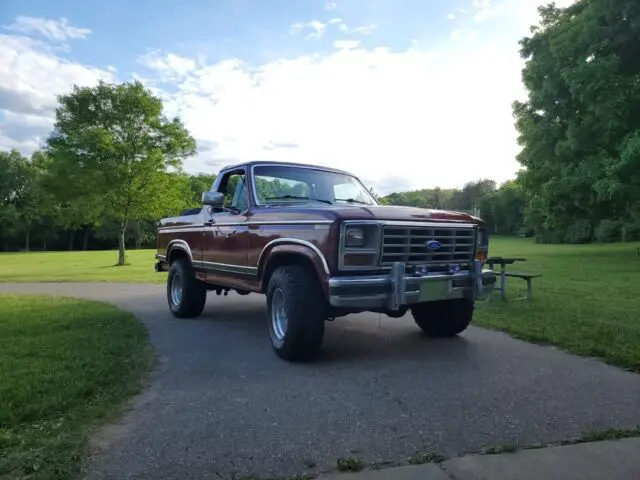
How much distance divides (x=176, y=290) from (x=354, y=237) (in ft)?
15.0

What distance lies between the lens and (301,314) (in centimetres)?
518

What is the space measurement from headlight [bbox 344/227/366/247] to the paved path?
4.10 feet

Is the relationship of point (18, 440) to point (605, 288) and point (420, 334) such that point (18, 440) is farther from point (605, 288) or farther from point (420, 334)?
point (605, 288)

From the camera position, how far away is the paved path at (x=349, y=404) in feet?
10.5

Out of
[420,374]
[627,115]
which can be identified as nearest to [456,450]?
[420,374]

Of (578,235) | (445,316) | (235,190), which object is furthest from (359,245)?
(578,235)

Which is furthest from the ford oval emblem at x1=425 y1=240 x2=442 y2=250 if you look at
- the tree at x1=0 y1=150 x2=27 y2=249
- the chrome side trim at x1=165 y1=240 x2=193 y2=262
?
the tree at x1=0 y1=150 x2=27 y2=249

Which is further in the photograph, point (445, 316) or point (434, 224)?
point (445, 316)

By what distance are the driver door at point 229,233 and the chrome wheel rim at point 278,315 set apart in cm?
86

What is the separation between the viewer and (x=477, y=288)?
5824 millimetres

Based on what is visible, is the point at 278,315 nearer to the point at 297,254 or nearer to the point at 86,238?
the point at 297,254

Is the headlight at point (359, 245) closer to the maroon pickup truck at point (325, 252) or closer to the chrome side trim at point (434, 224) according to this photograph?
the maroon pickup truck at point (325, 252)

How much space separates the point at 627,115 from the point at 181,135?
20201 millimetres

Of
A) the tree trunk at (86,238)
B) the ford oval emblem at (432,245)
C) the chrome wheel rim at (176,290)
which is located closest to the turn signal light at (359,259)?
the ford oval emblem at (432,245)
